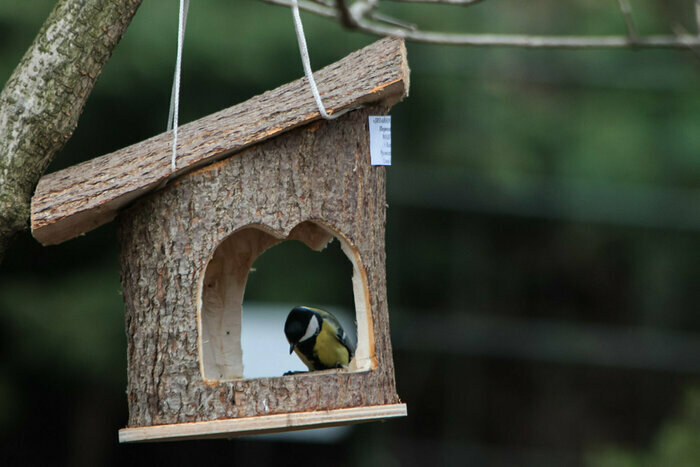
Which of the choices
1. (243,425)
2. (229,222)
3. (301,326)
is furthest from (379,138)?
(243,425)

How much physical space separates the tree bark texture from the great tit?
1.77 feet

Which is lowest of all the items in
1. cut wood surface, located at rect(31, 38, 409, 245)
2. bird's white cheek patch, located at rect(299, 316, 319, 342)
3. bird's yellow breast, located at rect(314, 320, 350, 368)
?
bird's yellow breast, located at rect(314, 320, 350, 368)

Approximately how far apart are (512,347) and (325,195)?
4410 mm

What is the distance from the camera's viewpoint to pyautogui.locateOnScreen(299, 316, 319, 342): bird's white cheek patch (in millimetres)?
2462

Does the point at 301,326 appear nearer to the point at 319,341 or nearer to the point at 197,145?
the point at 319,341

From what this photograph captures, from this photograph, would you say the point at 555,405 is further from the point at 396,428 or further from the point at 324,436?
the point at 324,436

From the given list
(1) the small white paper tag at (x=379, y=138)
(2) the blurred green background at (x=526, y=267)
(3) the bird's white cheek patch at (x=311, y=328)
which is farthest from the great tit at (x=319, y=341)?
(2) the blurred green background at (x=526, y=267)

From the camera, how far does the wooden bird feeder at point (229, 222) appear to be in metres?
1.78

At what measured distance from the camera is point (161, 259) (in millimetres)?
1840

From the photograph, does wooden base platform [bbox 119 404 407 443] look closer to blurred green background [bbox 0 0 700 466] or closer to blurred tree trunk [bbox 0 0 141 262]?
blurred tree trunk [bbox 0 0 141 262]

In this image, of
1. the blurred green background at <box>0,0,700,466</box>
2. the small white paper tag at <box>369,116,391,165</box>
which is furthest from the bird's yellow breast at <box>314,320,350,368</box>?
the blurred green background at <box>0,0,700,466</box>

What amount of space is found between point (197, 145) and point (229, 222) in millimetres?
183

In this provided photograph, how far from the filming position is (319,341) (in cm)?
254

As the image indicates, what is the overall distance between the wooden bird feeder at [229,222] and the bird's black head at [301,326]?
45 centimetres
